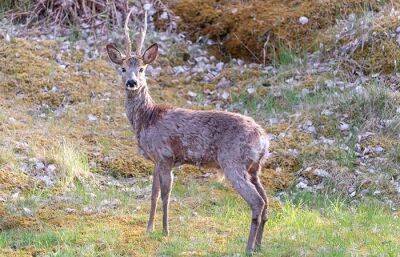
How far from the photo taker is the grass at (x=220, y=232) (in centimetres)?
746

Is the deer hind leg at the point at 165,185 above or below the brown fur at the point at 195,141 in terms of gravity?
below

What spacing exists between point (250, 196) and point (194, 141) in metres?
0.87

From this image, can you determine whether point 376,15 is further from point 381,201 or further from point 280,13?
point 381,201

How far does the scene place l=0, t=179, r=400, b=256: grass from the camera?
7457 mm

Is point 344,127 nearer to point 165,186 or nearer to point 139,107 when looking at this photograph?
point 139,107

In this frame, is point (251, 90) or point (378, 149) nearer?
point (378, 149)

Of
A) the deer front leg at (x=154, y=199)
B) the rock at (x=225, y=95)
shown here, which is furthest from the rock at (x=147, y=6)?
the deer front leg at (x=154, y=199)

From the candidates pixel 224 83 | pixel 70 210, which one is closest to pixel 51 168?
pixel 70 210

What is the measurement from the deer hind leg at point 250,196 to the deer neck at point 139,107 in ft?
4.50

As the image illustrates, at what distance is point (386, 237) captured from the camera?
7.79 m

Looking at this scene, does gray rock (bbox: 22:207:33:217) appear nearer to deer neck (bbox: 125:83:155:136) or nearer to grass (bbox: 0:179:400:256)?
grass (bbox: 0:179:400:256)

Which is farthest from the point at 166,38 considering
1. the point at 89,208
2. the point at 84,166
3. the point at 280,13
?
the point at 89,208

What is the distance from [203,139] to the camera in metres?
7.84

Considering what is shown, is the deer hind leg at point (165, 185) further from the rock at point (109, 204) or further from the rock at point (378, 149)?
the rock at point (378, 149)
